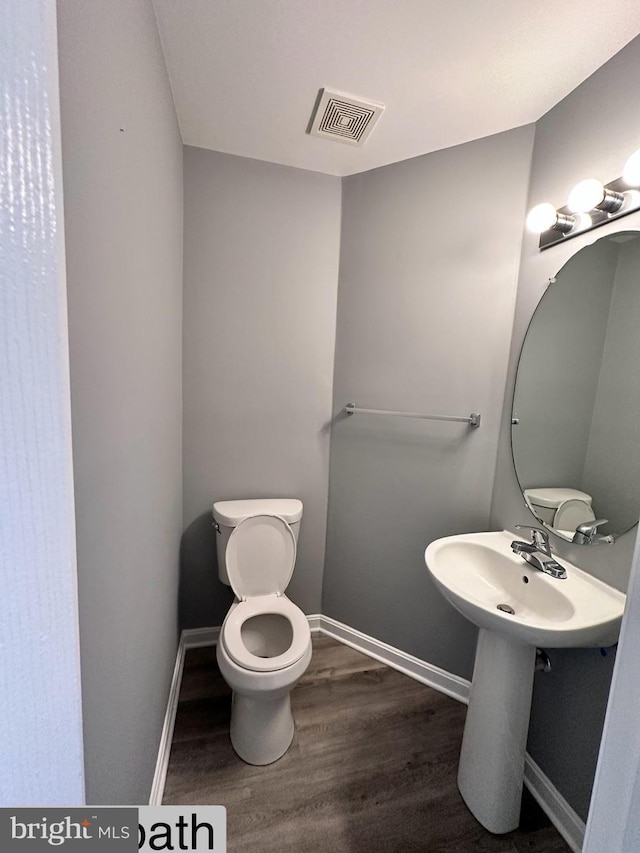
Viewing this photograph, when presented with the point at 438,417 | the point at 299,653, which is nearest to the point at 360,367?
the point at 438,417

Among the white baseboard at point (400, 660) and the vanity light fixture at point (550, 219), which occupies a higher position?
the vanity light fixture at point (550, 219)

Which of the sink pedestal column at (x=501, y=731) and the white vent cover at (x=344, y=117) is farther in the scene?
the white vent cover at (x=344, y=117)

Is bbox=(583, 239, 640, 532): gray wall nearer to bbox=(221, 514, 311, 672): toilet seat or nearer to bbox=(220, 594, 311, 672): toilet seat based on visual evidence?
bbox=(220, 594, 311, 672): toilet seat

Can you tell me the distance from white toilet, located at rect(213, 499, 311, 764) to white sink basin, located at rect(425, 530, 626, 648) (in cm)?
62

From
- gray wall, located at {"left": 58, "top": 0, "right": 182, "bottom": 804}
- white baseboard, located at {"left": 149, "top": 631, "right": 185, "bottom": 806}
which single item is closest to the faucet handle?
gray wall, located at {"left": 58, "top": 0, "right": 182, "bottom": 804}

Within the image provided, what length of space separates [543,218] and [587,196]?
0.15m

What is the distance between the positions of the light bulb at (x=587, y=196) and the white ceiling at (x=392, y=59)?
1.35 feet

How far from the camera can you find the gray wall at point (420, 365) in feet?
4.80

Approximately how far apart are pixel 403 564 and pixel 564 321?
1.24 m

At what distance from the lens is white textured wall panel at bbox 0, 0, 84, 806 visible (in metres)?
0.31

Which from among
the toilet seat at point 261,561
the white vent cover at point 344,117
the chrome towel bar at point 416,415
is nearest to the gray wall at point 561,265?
the chrome towel bar at point 416,415

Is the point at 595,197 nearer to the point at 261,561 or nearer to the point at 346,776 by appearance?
the point at 261,561

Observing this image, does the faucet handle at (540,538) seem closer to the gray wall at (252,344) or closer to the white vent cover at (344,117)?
the gray wall at (252,344)

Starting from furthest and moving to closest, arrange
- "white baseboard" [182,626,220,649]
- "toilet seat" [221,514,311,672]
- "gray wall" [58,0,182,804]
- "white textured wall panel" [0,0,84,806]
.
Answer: "white baseboard" [182,626,220,649]
"toilet seat" [221,514,311,672]
"gray wall" [58,0,182,804]
"white textured wall panel" [0,0,84,806]
